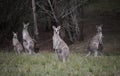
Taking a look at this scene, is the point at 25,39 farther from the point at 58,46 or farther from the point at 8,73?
the point at 8,73

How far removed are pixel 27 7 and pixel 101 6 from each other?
1378 centimetres

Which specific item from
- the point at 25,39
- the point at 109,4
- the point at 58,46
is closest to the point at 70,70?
the point at 58,46

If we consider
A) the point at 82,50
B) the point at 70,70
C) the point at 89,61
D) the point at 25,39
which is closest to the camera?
the point at 70,70

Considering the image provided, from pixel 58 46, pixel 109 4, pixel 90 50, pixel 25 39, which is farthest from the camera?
pixel 109 4

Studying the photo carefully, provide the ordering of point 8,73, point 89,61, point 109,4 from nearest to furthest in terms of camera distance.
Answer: point 8,73, point 89,61, point 109,4

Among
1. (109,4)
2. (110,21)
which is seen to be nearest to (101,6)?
(109,4)

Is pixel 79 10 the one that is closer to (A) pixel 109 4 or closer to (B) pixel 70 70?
(A) pixel 109 4

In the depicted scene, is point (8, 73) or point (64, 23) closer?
point (8, 73)

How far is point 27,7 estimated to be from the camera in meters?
30.2

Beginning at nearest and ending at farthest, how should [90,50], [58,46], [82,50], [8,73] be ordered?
[8,73]
[58,46]
[90,50]
[82,50]

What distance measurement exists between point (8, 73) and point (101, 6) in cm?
3145

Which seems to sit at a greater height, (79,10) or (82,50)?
(79,10)

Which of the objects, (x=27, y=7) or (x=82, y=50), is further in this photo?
(x=27, y=7)

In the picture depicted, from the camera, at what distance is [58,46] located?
48.2ft
